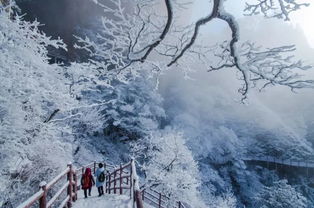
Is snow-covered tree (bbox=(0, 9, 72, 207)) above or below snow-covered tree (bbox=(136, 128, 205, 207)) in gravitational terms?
above

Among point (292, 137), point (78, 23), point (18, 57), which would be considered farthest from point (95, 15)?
point (292, 137)

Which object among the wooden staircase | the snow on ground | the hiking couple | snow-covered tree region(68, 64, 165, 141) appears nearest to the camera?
the wooden staircase

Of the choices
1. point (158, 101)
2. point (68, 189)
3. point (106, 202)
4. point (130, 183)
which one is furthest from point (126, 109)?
point (68, 189)

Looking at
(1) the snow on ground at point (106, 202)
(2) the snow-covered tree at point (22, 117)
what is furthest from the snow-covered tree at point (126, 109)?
(1) the snow on ground at point (106, 202)

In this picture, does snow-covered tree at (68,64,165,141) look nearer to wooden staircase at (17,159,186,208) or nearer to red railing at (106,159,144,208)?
red railing at (106,159,144,208)

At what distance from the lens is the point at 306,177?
36.7 metres

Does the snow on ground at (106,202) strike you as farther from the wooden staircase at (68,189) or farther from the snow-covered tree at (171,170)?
the snow-covered tree at (171,170)

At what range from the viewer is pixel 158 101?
98.0 feet

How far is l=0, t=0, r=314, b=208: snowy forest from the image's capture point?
3.69 metres

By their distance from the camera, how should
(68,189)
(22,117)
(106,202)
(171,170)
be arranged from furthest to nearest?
(171,170) → (22,117) → (106,202) → (68,189)

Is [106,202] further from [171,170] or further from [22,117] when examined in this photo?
[171,170]

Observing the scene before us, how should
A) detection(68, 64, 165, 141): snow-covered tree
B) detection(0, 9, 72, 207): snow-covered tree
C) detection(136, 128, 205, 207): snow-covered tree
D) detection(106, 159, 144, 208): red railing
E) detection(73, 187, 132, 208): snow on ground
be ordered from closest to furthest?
1. detection(106, 159, 144, 208): red railing
2. detection(73, 187, 132, 208): snow on ground
3. detection(0, 9, 72, 207): snow-covered tree
4. detection(136, 128, 205, 207): snow-covered tree
5. detection(68, 64, 165, 141): snow-covered tree

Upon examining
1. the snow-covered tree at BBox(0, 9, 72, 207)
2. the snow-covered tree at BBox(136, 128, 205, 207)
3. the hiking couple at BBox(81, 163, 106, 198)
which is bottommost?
the snow-covered tree at BBox(136, 128, 205, 207)

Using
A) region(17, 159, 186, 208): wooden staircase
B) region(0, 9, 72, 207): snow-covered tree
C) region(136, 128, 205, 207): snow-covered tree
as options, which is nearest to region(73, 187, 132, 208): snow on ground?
region(17, 159, 186, 208): wooden staircase
